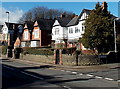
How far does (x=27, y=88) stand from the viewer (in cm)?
1069

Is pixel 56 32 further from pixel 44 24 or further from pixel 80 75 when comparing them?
pixel 80 75

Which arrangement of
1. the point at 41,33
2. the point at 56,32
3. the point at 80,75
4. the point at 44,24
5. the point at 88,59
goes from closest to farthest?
the point at 80,75 → the point at 88,59 → the point at 56,32 → the point at 41,33 → the point at 44,24

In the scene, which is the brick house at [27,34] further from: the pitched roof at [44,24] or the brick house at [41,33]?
the pitched roof at [44,24]

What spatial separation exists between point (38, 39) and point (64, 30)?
919 cm

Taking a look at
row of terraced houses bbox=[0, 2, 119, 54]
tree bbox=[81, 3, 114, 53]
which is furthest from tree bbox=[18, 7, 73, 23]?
tree bbox=[81, 3, 114, 53]

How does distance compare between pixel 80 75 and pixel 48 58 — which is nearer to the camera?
pixel 80 75

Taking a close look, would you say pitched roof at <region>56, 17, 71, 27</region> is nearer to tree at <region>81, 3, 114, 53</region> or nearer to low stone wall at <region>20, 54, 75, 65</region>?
low stone wall at <region>20, 54, 75, 65</region>

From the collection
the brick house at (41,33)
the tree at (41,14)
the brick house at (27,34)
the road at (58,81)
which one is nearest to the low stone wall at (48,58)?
the road at (58,81)

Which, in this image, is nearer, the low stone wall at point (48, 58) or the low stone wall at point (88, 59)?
the low stone wall at point (88, 59)

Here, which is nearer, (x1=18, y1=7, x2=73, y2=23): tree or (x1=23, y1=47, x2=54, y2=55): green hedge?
(x1=23, y1=47, x2=54, y2=55): green hedge

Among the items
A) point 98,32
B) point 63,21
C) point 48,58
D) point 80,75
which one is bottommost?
point 80,75

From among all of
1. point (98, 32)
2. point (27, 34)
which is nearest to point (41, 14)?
point (27, 34)

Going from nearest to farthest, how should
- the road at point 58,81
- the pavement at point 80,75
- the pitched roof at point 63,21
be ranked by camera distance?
the road at point 58,81, the pavement at point 80,75, the pitched roof at point 63,21

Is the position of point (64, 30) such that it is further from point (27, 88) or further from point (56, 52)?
point (27, 88)
